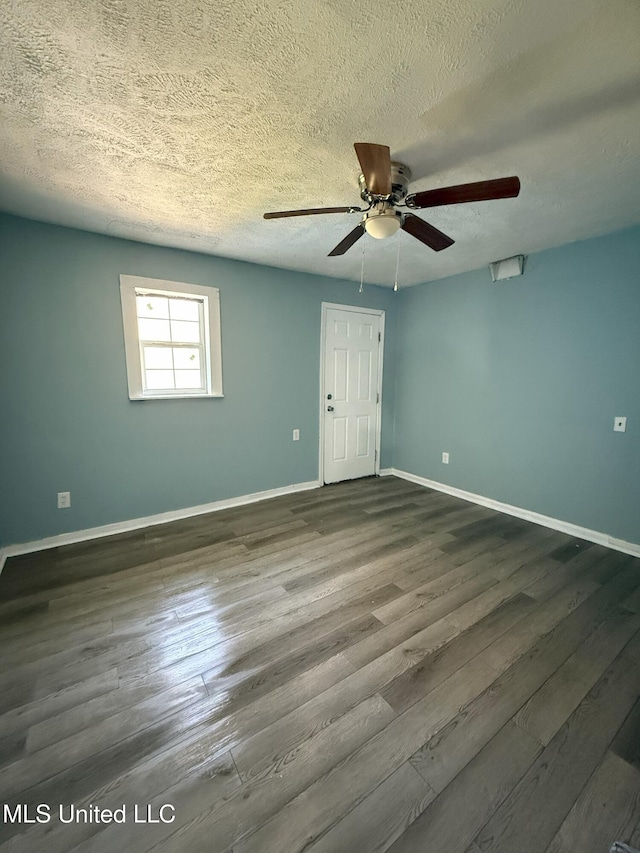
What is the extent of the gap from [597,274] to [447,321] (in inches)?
53.8

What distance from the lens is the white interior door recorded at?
Answer: 3.87 m

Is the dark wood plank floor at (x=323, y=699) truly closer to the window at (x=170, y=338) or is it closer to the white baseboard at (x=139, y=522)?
the white baseboard at (x=139, y=522)

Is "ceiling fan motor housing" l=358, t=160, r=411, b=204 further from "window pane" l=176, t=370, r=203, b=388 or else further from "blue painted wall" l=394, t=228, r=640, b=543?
"window pane" l=176, t=370, r=203, b=388

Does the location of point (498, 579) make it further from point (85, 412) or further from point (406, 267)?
point (85, 412)

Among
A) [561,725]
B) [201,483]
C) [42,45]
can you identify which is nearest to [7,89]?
[42,45]

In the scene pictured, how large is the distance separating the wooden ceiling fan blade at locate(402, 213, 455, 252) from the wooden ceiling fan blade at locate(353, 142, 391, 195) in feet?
1.06

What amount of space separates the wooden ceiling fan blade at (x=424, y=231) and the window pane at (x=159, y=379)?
2.34 m

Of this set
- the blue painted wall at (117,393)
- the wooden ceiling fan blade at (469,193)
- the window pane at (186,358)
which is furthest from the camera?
the window pane at (186,358)

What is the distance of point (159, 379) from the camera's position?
2988 millimetres

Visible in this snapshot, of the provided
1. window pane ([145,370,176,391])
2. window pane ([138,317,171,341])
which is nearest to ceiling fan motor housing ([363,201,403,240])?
window pane ([138,317,171,341])

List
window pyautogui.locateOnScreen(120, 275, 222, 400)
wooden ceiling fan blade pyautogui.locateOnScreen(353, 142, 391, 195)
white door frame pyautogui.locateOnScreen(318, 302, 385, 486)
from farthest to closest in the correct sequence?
1. white door frame pyautogui.locateOnScreen(318, 302, 385, 486)
2. window pyautogui.locateOnScreen(120, 275, 222, 400)
3. wooden ceiling fan blade pyautogui.locateOnScreen(353, 142, 391, 195)

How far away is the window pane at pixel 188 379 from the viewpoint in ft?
10.1

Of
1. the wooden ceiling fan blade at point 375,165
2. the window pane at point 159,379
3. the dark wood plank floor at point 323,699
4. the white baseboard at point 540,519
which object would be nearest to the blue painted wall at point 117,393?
the window pane at point 159,379

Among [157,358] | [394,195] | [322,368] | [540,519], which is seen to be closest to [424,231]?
[394,195]
